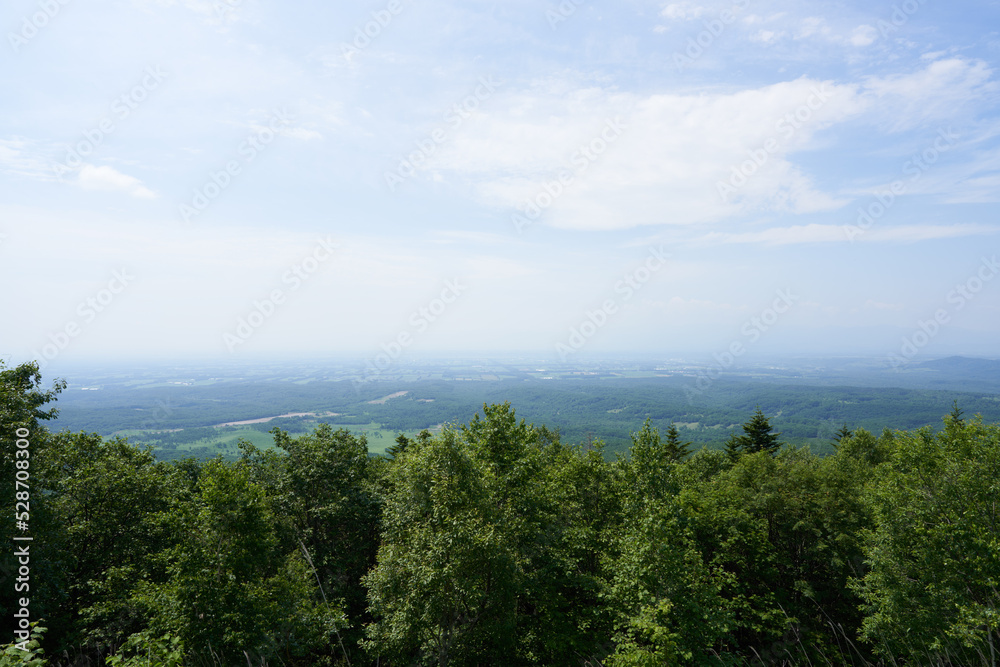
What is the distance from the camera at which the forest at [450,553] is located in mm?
16047

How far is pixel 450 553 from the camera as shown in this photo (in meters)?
17.2

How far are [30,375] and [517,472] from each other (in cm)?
2236

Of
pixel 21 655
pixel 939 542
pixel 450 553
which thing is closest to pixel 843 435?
pixel 939 542

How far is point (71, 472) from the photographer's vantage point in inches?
875

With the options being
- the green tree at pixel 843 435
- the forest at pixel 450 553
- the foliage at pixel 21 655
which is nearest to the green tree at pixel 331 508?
the forest at pixel 450 553

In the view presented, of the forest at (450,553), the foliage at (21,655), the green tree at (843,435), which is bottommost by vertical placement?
the green tree at (843,435)

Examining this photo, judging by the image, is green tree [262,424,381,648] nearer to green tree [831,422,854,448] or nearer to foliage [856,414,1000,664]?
foliage [856,414,1000,664]

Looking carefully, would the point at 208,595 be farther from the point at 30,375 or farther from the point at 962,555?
the point at 962,555

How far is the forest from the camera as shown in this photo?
16.0 metres

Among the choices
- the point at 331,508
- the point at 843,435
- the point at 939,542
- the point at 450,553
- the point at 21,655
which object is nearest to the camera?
the point at 21,655

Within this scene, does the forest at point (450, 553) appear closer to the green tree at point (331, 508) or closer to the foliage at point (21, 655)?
the green tree at point (331, 508)

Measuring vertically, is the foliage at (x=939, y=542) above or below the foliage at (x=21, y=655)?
below

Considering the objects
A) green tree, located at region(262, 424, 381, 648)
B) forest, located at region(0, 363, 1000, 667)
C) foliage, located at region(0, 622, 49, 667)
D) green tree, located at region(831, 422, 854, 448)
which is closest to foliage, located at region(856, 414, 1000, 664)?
forest, located at region(0, 363, 1000, 667)

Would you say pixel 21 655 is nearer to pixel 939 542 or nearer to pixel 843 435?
pixel 939 542
